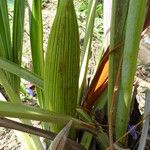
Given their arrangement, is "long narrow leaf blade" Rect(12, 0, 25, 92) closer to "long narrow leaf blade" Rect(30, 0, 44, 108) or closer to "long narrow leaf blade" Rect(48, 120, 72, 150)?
"long narrow leaf blade" Rect(30, 0, 44, 108)

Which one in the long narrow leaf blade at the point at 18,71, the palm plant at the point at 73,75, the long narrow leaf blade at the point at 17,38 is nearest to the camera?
the palm plant at the point at 73,75

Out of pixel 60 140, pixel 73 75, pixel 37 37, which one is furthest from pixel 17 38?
pixel 60 140

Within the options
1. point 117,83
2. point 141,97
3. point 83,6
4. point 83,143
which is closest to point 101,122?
point 83,143

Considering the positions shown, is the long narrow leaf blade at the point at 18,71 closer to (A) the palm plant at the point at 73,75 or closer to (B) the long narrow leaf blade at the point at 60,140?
(A) the palm plant at the point at 73,75

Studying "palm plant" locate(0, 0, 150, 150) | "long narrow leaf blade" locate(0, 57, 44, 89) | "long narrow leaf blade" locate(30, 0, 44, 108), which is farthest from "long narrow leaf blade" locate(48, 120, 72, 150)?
"long narrow leaf blade" locate(30, 0, 44, 108)

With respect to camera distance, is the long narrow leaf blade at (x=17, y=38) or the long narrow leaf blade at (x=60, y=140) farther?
the long narrow leaf blade at (x=17, y=38)

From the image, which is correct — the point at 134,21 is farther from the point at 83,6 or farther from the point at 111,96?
the point at 83,6

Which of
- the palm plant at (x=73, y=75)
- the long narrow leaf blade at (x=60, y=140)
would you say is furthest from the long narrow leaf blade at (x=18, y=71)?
the long narrow leaf blade at (x=60, y=140)

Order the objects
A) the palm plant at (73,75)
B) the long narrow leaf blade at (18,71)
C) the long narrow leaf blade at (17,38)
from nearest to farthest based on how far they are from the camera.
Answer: the palm plant at (73,75), the long narrow leaf blade at (18,71), the long narrow leaf blade at (17,38)

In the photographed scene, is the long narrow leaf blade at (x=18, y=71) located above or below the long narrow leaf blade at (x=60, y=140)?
above
